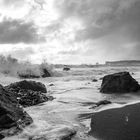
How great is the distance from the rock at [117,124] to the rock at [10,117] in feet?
3.73

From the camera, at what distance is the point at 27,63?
2105 centimetres

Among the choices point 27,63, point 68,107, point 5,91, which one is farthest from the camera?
point 27,63

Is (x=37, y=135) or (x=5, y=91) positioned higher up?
(x=5, y=91)

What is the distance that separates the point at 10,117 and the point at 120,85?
4929 millimetres

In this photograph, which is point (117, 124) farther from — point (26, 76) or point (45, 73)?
point (45, 73)

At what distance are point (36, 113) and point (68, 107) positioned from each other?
87cm

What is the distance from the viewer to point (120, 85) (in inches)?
322

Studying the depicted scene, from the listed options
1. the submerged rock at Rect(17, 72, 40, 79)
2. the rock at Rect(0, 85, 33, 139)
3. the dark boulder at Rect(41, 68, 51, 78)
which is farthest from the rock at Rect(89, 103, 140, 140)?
the dark boulder at Rect(41, 68, 51, 78)

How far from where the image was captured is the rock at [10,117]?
384 cm

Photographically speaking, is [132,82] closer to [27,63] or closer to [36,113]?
[36,113]

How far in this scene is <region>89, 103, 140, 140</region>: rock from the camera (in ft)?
11.8

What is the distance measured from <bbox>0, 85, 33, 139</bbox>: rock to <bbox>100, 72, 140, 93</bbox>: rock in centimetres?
421

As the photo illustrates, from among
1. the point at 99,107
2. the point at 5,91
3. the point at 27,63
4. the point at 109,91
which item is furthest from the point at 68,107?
the point at 27,63

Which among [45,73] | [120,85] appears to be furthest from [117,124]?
[45,73]
